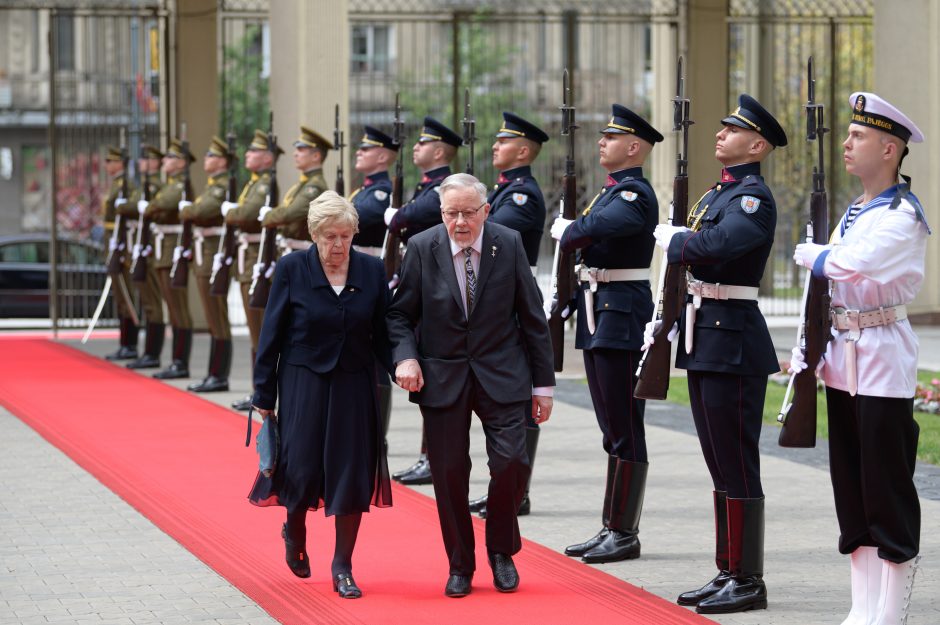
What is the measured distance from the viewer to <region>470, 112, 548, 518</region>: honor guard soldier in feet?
26.2

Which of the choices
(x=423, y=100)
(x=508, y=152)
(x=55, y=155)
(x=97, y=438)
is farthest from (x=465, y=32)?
(x=508, y=152)

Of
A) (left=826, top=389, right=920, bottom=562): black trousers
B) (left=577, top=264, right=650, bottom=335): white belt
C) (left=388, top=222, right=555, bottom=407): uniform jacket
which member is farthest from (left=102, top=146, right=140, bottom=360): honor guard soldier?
(left=826, top=389, right=920, bottom=562): black trousers

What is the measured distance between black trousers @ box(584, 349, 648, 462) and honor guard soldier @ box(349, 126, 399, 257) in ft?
9.87

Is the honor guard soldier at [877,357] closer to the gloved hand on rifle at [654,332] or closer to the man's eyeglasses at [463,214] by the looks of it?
the gloved hand on rifle at [654,332]

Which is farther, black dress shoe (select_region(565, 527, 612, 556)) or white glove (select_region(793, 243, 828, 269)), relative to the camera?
black dress shoe (select_region(565, 527, 612, 556))

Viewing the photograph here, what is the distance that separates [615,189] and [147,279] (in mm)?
8899

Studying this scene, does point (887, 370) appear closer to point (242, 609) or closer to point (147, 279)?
point (242, 609)

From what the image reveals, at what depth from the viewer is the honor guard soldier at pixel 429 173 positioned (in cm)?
895

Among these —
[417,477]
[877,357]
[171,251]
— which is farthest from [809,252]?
[171,251]

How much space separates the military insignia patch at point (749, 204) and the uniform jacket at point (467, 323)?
2.87 feet

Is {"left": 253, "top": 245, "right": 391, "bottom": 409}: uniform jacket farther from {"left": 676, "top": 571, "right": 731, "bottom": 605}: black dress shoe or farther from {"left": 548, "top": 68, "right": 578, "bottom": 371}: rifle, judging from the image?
{"left": 676, "top": 571, "right": 731, "bottom": 605}: black dress shoe

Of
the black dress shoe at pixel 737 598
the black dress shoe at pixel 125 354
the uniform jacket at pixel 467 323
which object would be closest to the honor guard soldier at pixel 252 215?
the black dress shoe at pixel 125 354

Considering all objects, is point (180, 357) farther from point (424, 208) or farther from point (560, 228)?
point (560, 228)

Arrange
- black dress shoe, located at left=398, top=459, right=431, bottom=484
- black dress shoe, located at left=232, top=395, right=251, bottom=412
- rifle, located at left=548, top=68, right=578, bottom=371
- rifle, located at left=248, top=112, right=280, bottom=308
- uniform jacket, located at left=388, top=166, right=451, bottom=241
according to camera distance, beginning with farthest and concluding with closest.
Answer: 1. black dress shoe, located at left=232, top=395, right=251, bottom=412
2. rifle, located at left=248, top=112, right=280, bottom=308
3. black dress shoe, located at left=398, top=459, right=431, bottom=484
4. uniform jacket, located at left=388, top=166, right=451, bottom=241
5. rifle, located at left=548, top=68, right=578, bottom=371
